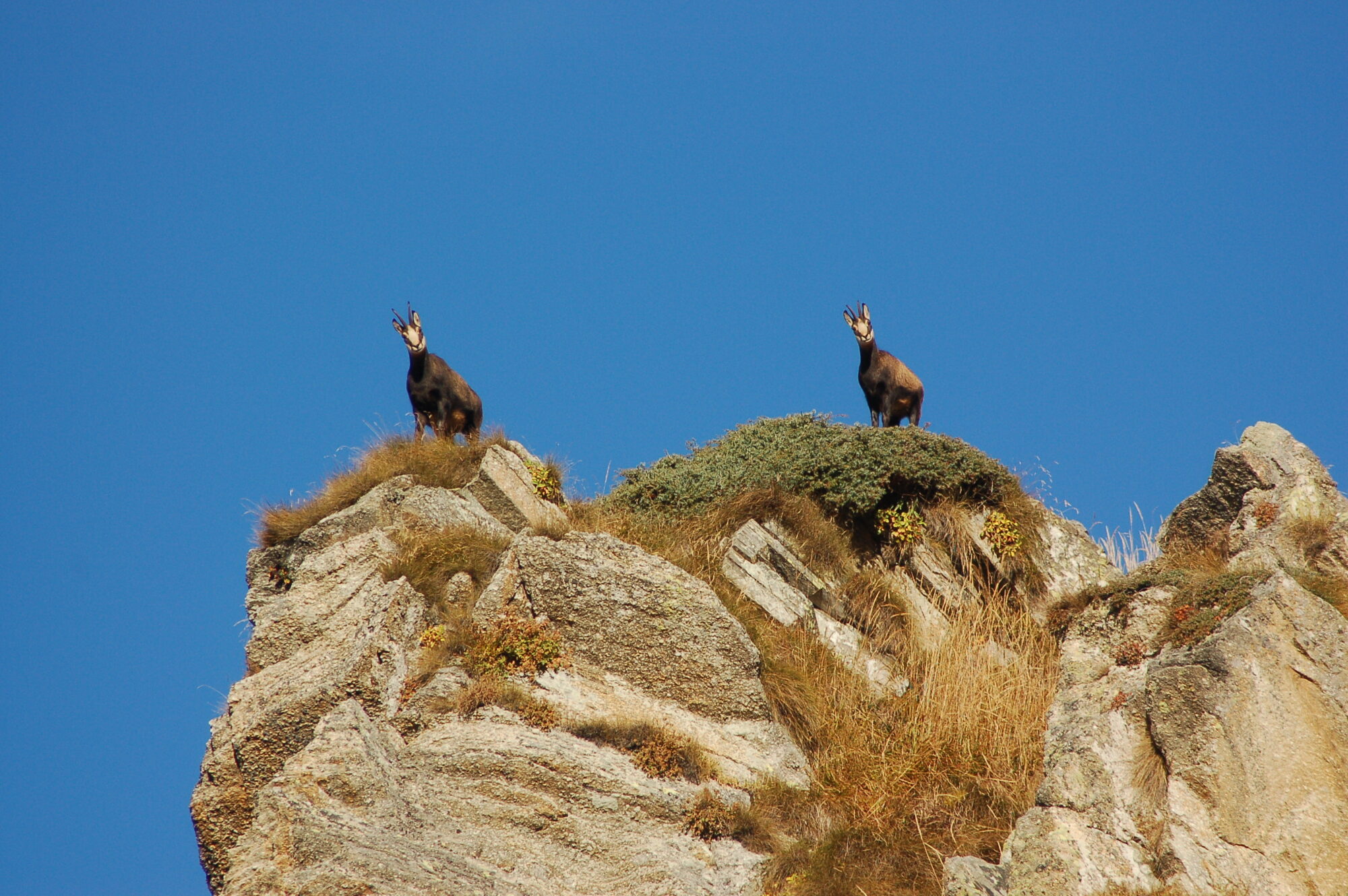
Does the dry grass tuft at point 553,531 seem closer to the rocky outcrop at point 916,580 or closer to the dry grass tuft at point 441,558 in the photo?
the dry grass tuft at point 441,558

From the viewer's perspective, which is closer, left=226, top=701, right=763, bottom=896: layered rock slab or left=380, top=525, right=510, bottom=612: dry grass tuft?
left=226, top=701, right=763, bottom=896: layered rock slab

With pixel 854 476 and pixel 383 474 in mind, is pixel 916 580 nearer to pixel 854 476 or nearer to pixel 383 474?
pixel 854 476

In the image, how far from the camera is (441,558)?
1193 cm

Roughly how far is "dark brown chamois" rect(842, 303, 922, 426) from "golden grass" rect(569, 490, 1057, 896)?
603 cm

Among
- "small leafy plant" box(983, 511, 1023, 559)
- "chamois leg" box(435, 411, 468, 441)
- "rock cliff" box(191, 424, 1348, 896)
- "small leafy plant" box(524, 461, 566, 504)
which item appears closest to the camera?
"rock cliff" box(191, 424, 1348, 896)

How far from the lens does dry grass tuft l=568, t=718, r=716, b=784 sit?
32.8ft

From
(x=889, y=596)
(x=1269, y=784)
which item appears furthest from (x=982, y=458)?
(x=1269, y=784)

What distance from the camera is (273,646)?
463 inches

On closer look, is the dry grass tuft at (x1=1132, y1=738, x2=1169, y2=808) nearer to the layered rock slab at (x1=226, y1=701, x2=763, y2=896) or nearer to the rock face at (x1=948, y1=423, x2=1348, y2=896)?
the rock face at (x1=948, y1=423, x2=1348, y2=896)

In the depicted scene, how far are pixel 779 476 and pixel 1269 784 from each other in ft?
25.1

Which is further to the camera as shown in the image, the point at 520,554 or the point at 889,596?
the point at 889,596

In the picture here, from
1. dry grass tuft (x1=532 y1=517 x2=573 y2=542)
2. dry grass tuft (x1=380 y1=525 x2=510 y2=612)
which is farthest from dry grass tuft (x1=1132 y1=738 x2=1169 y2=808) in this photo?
dry grass tuft (x1=380 y1=525 x2=510 y2=612)

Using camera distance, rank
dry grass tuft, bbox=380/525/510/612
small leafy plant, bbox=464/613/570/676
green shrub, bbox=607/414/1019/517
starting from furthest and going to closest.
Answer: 1. green shrub, bbox=607/414/1019/517
2. dry grass tuft, bbox=380/525/510/612
3. small leafy plant, bbox=464/613/570/676

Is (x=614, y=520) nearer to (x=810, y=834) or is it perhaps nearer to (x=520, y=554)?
(x=520, y=554)
